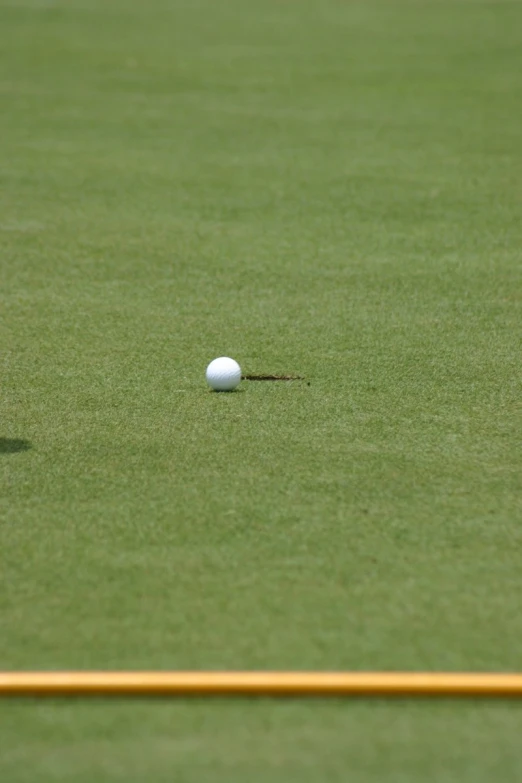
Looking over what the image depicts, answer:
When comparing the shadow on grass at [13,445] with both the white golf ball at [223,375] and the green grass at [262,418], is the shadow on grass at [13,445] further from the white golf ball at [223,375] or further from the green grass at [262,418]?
the white golf ball at [223,375]

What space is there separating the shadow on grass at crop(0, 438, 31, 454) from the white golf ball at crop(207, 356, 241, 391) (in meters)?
1.13

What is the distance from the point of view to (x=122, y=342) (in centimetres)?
678

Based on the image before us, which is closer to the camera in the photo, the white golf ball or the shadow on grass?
the shadow on grass

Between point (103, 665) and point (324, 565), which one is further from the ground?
point (324, 565)

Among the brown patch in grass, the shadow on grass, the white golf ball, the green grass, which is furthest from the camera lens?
the brown patch in grass

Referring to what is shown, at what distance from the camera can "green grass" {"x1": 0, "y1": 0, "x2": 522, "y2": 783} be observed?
9.78 feet

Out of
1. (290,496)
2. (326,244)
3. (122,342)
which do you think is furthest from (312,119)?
(290,496)

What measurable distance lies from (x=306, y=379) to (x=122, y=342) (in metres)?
1.31

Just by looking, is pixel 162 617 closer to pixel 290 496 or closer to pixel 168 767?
pixel 168 767

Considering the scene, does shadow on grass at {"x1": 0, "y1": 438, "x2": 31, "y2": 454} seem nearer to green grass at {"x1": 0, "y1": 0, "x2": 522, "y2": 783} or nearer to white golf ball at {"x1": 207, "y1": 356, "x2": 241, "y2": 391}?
green grass at {"x1": 0, "y1": 0, "x2": 522, "y2": 783}

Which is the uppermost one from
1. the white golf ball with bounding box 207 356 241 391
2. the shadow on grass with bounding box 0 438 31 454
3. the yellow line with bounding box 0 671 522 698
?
the white golf ball with bounding box 207 356 241 391

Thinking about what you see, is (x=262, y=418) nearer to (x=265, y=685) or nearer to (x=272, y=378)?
(x=272, y=378)

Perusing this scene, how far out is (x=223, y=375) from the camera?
584cm

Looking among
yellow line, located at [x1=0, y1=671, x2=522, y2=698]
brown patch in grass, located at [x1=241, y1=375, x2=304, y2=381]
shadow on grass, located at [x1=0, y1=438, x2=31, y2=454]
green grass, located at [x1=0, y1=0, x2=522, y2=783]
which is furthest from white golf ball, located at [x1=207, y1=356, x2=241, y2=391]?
yellow line, located at [x1=0, y1=671, x2=522, y2=698]
